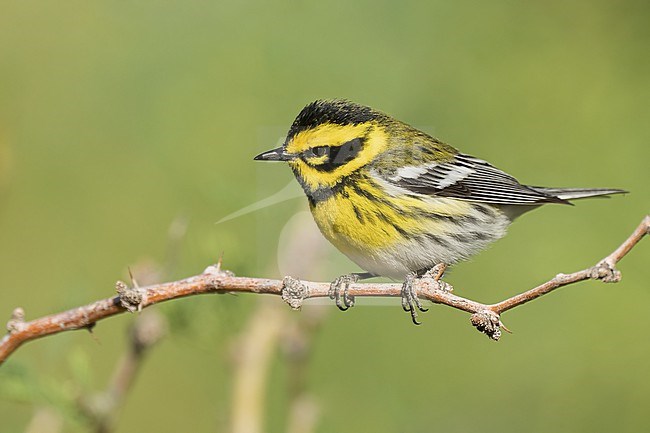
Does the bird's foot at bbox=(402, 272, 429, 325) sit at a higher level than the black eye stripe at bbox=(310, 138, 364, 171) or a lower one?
lower

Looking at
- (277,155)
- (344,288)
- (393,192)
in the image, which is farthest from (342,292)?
(393,192)

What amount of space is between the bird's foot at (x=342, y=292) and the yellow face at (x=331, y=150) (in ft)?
1.11

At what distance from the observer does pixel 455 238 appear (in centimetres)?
276

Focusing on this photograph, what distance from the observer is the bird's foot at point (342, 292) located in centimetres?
189

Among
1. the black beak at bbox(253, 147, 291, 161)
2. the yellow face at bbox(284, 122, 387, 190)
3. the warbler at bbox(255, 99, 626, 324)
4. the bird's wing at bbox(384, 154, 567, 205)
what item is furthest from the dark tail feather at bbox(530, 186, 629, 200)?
the black beak at bbox(253, 147, 291, 161)

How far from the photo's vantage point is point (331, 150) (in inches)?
106

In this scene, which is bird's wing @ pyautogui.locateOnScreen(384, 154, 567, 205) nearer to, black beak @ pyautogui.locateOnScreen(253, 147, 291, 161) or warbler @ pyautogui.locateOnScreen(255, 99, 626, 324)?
warbler @ pyautogui.locateOnScreen(255, 99, 626, 324)

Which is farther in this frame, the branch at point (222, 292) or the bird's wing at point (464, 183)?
the bird's wing at point (464, 183)

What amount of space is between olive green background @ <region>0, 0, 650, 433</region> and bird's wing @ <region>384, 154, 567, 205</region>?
375 millimetres

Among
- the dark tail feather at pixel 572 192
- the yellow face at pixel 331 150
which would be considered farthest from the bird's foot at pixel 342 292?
the dark tail feather at pixel 572 192

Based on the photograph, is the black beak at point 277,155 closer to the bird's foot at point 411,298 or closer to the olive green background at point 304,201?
the olive green background at point 304,201

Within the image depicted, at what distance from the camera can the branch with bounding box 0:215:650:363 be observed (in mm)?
1678

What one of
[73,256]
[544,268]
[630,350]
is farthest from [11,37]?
[630,350]

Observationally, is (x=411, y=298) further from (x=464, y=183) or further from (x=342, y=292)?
(x=464, y=183)
